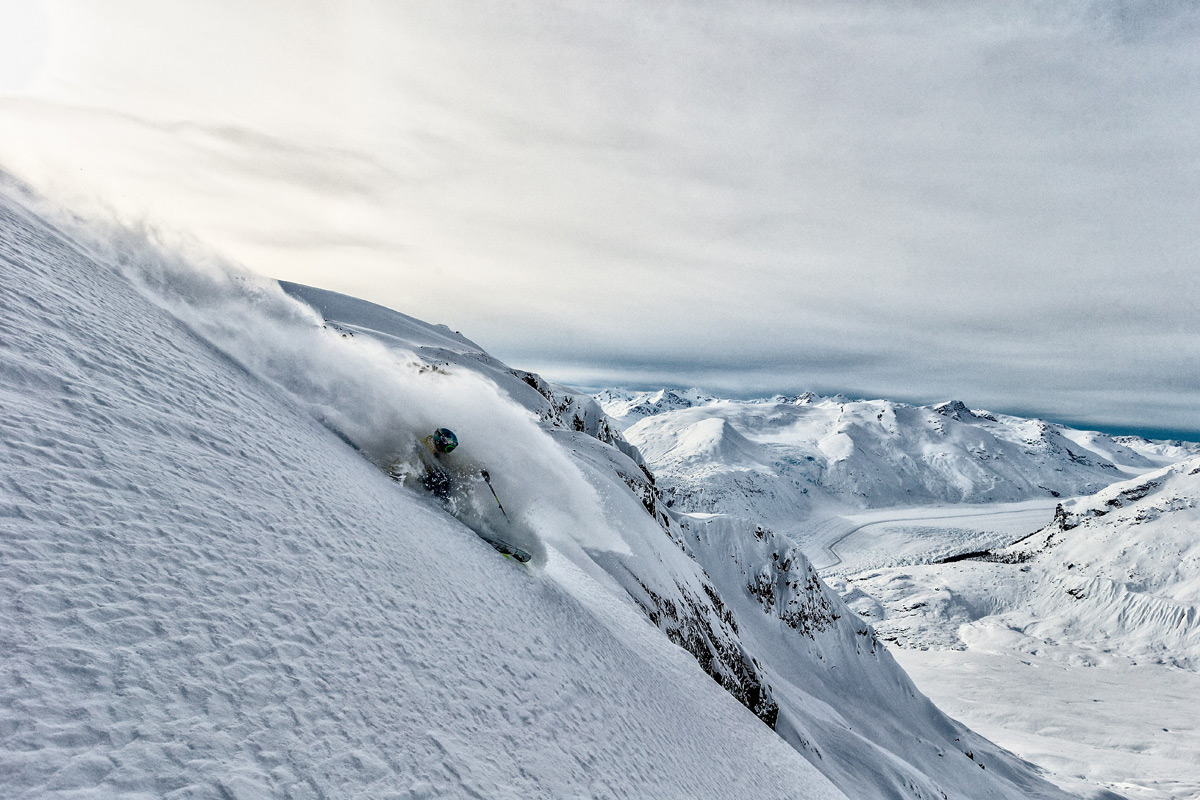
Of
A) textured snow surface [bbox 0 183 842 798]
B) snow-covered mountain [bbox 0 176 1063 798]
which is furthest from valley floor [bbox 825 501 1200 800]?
textured snow surface [bbox 0 183 842 798]

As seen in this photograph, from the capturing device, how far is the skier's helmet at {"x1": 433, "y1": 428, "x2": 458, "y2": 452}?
46.6ft

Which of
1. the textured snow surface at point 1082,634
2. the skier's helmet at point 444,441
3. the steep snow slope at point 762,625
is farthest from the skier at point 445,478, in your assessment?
the textured snow surface at point 1082,634

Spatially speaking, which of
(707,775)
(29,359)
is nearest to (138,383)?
(29,359)

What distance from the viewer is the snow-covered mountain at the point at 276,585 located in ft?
13.5

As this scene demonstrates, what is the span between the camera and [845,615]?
5059 cm

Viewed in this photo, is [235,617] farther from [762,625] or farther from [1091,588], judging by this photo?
[1091,588]

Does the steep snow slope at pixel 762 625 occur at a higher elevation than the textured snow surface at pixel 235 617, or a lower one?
lower

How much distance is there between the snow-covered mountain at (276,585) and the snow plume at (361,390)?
0.29 ft

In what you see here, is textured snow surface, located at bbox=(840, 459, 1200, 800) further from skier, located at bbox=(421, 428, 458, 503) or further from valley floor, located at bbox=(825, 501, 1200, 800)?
skier, located at bbox=(421, 428, 458, 503)

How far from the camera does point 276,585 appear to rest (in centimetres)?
600

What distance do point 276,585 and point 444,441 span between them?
826 centimetres

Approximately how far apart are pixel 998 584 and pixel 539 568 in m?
162

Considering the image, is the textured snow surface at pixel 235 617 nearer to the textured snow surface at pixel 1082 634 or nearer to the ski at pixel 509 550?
the ski at pixel 509 550

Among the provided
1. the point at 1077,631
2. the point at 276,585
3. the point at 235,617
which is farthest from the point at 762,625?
the point at 1077,631
